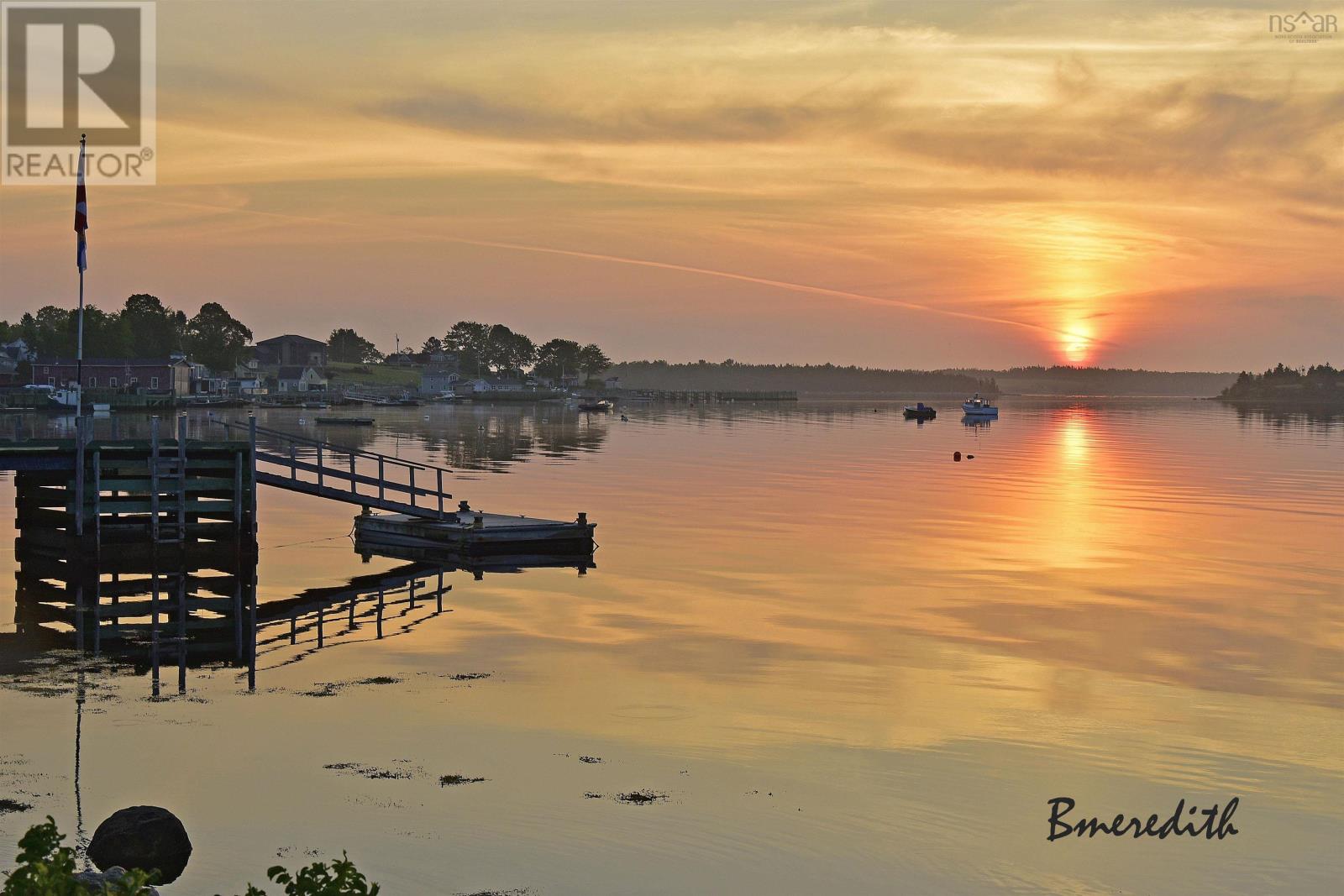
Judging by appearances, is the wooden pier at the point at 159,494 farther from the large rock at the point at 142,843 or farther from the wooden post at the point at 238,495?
the large rock at the point at 142,843

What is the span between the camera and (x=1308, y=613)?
38906 mm

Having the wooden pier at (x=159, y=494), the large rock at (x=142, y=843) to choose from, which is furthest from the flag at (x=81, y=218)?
the large rock at (x=142, y=843)

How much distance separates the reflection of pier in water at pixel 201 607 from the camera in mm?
32500

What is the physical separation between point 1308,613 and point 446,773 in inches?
1096

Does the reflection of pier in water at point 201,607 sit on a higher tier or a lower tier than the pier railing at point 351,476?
lower

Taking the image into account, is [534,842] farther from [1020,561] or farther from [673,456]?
[673,456]

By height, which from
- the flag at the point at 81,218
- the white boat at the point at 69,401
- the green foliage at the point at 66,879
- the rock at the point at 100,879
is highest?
the flag at the point at 81,218

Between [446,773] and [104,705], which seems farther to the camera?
[104,705]

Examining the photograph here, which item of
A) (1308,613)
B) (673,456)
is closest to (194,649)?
(1308,613)

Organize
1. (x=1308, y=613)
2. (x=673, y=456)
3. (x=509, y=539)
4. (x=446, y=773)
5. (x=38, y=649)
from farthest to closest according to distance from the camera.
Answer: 1. (x=673, y=456)
2. (x=509, y=539)
3. (x=1308, y=613)
4. (x=38, y=649)
5. (x=446, y=773)

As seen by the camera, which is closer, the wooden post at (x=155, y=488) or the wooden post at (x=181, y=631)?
the wooden post at (x=181, y=631)

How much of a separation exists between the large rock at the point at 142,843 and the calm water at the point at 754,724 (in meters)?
0.42

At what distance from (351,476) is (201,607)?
12774 mm

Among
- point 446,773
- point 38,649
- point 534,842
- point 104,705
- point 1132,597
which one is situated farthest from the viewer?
point 1132,597
